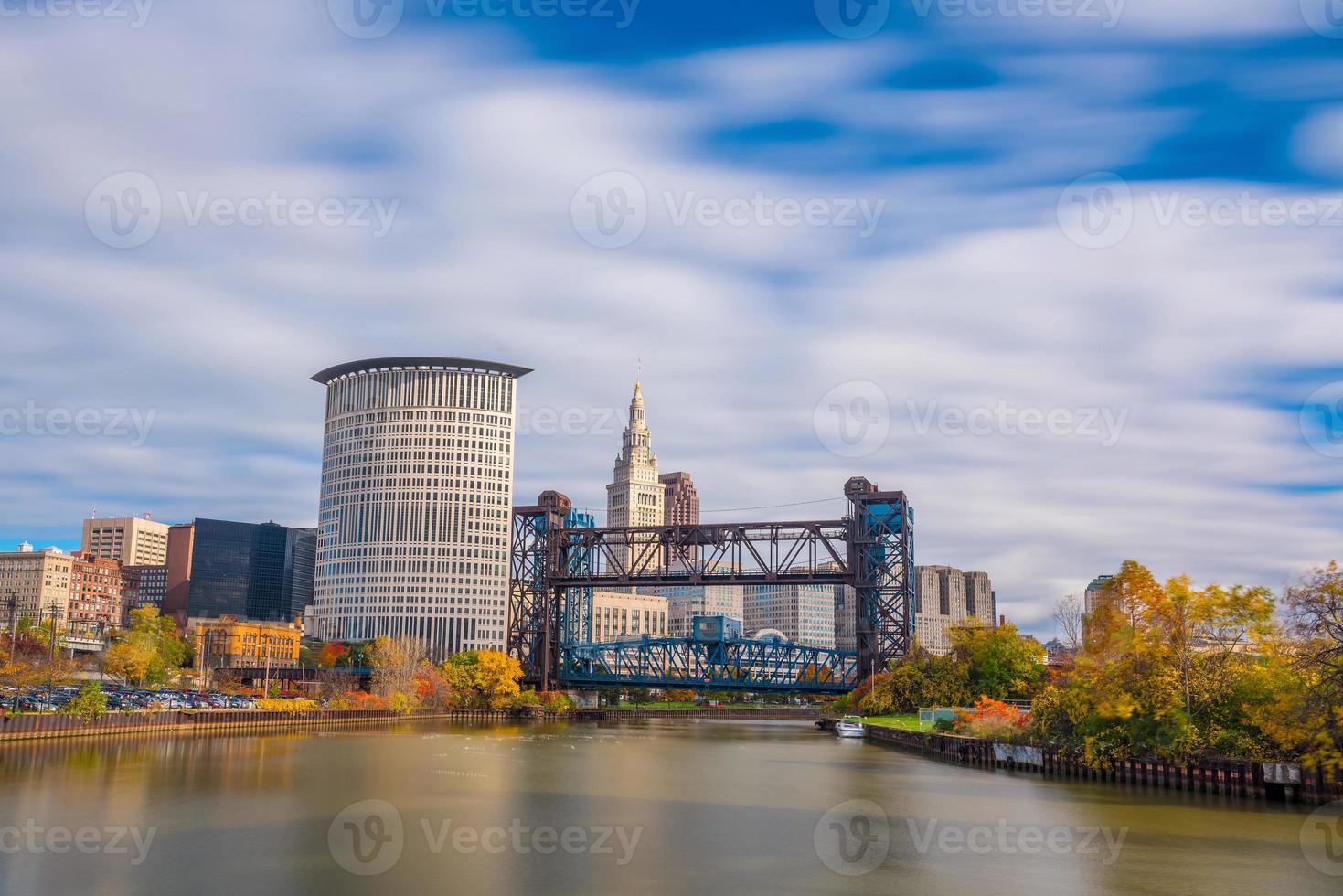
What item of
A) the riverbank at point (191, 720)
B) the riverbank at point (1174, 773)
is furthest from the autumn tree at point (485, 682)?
the riverbank at point (1174, 773)

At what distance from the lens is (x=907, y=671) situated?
112m

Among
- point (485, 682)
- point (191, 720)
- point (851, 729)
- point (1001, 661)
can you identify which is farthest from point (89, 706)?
point (1001, 661)

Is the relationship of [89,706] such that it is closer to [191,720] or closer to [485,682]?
[191,720]

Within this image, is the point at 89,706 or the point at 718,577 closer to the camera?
the point at 89,706

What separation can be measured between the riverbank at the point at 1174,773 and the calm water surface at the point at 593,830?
2989 millimetres

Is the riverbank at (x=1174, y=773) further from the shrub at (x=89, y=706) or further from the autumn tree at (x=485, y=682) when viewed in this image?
the autumn tree at (x=485, y=682)

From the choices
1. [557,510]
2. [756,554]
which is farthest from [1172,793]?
[557,510]

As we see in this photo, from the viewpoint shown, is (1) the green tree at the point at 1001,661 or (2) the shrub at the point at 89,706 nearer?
(2) the shrub at the point at 89,706

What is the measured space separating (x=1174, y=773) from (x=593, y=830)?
32.2m

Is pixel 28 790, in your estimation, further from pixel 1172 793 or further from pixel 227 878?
pixel 1172 793

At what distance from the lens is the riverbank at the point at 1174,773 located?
171ft

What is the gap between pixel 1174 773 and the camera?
2259 inches

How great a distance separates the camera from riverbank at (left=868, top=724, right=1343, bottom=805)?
52.0 metres

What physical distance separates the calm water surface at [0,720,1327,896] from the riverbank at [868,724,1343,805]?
299 centimetres
